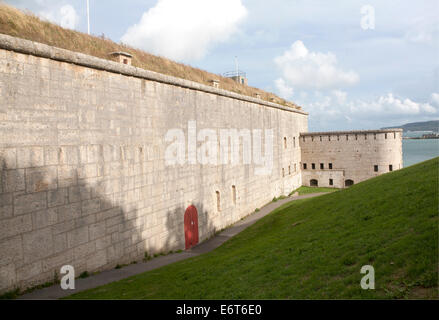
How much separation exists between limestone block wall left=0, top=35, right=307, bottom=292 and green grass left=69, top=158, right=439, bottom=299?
1541mm

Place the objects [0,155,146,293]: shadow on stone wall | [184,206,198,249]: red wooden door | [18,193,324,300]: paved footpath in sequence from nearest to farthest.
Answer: [0,155,146,293]: shadow on stone wall < [18,193,324,300]: paved footpath < [184,206,198,249]: red wooden door

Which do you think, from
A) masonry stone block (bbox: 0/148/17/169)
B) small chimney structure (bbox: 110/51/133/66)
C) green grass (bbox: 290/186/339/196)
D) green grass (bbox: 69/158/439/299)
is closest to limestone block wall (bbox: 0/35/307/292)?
masonry stone block (bbox: 0/148/17/169)

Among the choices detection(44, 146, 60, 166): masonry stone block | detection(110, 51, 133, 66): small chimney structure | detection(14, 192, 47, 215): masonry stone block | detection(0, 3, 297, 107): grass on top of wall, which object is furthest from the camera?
detection(110, 51, 133, 66): small chimney structure

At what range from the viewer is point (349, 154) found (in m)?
32.6

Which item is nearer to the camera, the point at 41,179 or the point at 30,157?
the point at 30,157

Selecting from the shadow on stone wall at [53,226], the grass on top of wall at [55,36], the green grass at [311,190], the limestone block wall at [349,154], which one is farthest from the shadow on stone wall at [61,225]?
the limestone block wall at [349,154]

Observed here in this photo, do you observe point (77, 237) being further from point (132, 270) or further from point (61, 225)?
point (132, 270)

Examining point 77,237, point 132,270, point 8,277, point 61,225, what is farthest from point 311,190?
point 8,277

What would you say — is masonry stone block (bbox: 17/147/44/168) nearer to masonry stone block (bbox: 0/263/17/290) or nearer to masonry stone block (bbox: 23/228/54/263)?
masonry stone block (bbox: 23/228/54/263)

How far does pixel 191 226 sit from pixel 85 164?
6.60 metres

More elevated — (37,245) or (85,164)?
(85,164)

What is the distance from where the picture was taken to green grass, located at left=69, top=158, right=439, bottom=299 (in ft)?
16.4
